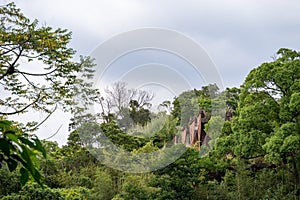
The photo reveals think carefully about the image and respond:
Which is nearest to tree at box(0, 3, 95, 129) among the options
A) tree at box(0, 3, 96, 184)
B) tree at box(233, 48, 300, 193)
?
tree at box(0, 3, 96, 184)

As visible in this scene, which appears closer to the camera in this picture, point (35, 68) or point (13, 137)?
point (13, 137)

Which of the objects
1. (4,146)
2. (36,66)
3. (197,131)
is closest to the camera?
(4,146)

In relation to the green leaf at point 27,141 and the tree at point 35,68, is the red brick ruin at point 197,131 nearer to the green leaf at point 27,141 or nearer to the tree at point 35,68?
the tree at point 35,68

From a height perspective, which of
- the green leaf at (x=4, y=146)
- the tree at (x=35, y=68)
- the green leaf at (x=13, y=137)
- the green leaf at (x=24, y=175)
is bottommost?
the green leaf at (x=24, y=175)

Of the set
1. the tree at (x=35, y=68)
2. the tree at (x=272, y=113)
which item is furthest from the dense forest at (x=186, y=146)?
the tree at (x=35, y=68)

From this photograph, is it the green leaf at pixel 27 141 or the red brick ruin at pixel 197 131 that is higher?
the red brick ruin at pixel 197 131

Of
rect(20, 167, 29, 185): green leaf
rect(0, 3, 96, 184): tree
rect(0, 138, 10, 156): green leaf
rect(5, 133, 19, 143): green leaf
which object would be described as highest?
rect(0, 3, 96, 184): tree

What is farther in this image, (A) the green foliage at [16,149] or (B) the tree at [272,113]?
(B) the tree at [272,113]

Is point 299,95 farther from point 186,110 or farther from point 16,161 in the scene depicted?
point 16,161

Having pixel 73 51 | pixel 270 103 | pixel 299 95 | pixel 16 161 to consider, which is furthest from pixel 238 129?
pixel 16 161

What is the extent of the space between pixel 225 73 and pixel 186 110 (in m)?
1.22

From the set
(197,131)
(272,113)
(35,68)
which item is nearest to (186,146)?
(272,113)

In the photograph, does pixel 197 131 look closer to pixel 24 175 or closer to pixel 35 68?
pixel 35 68

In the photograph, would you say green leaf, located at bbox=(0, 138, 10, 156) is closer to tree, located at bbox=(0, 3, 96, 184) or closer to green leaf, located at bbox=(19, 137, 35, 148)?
green leaf, located at bbox=(19, 137, 35, 148)
